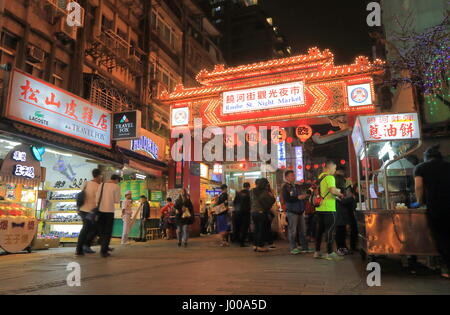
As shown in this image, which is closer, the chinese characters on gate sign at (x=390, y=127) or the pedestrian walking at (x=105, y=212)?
the chinese characters on gate sign at (x=390, y=127)

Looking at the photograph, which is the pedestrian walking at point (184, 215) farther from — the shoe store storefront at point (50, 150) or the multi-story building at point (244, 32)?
the multi-story building at point (244, 32)

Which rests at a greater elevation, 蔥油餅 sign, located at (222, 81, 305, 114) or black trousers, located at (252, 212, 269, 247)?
蔥油餅 sign, located at (222, 81, 305, 114)

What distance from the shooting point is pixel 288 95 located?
44.0 ft

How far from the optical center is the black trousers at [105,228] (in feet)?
25.6

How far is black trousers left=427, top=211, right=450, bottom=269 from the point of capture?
462 cm

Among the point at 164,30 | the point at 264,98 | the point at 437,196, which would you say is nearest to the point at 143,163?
the point at 264,98

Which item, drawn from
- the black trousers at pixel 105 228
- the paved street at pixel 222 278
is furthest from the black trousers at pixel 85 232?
the paved street at pixel 222 278

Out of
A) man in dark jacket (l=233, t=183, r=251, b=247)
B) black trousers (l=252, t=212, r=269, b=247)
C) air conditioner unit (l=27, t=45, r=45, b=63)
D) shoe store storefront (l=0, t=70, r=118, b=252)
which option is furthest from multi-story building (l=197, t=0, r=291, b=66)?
black trousers (l=252, t=212, r=269, b=247)

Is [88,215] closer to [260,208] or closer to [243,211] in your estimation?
[260,208]

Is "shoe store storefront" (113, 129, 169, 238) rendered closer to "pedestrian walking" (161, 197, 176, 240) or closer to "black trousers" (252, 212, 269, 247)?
"pedestrian walking" (161, 197, 176, 240)

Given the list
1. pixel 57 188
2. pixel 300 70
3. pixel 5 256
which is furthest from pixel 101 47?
pixel 5 256

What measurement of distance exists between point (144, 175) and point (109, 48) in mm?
6424

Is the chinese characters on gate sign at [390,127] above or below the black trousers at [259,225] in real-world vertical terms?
above

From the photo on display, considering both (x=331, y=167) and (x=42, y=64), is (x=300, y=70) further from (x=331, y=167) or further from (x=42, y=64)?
(x=42, y=64)
